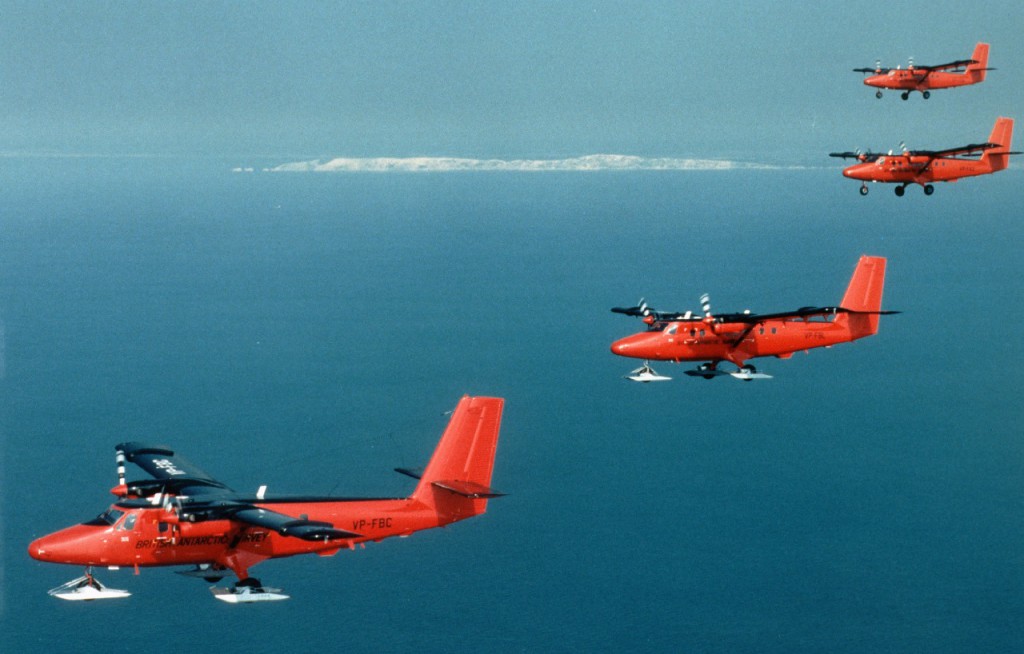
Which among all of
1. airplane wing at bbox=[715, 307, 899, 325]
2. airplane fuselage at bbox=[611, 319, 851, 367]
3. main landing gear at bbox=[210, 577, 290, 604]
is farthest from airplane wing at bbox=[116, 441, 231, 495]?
airplane wing at bbox=[715, 307, 899, 325]

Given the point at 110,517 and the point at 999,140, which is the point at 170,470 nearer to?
the point at 110,517

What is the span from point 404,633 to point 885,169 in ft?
290

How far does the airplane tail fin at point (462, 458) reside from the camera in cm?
6738

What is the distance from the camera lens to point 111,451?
200 metres

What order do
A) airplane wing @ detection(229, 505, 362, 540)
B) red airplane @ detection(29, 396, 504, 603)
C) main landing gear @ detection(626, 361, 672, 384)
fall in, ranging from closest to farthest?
1. airplane wing @ detection(229, 505, 362, 540)
2. red airplane @ detection(29, 396, 504, 603)
3. main landing gear @ detection(626, 361, 672, 384)

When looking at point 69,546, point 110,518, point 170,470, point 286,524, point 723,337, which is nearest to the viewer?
point 286,524

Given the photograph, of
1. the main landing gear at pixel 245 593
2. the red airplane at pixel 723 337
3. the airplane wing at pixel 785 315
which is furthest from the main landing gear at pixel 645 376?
the main landing gear at pixel 245 593

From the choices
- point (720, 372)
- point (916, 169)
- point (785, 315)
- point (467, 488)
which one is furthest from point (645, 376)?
point (916, 169)

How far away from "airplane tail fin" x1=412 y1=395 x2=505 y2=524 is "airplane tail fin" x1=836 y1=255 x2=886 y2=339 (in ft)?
119

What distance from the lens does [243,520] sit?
5894 cm

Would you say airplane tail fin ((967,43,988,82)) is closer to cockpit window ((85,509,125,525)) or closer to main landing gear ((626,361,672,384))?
main landing gear ((626,361,672,384))

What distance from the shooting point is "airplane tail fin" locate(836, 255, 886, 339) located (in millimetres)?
91375

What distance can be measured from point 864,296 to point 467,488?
41.5 m

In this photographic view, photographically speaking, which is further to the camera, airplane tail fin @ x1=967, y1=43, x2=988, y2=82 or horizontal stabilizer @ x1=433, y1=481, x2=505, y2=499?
airplane tail fin @ x1=967, y1=43, x2=988, y2=82
